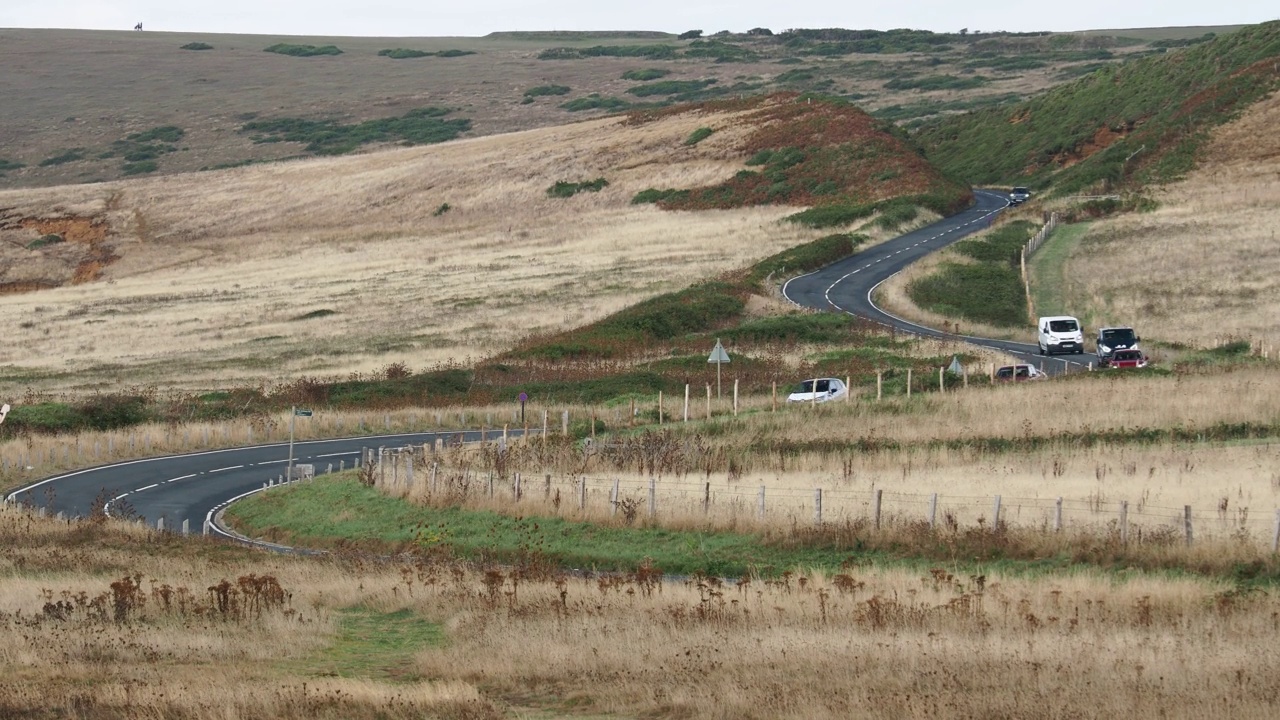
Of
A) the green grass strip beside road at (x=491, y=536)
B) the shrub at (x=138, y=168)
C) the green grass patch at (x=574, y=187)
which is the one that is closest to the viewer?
the green grass strip beside road at (x=491, y=536)

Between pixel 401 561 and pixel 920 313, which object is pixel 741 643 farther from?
pixel 920 313

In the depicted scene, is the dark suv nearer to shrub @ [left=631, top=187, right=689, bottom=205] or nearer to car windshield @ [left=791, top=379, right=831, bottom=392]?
car windshield @ [left=791, top=379, right=831, bottom=392]

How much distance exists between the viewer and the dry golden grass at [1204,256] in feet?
204

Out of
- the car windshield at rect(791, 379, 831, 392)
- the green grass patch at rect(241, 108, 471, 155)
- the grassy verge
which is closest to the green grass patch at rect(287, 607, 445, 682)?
the grassy verge

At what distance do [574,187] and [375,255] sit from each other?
23.2 meters

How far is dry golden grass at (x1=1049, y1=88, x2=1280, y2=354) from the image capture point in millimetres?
62031

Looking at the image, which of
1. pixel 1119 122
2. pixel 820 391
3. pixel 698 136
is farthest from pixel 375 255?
pixel 820 391

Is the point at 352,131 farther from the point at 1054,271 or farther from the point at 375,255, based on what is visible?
the point at 1054,271

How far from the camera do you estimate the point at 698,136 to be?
128 m

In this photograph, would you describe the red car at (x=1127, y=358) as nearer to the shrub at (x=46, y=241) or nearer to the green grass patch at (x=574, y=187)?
the green grass patch at (x=574, y=187)

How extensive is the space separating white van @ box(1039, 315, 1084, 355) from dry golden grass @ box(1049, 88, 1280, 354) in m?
3.77

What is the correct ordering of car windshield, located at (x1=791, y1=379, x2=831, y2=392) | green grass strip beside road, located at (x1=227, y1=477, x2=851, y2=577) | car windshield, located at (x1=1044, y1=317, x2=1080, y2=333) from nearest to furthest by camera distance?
1. green grass strip beside road, located at (x1=227, y1=477, x2=851, y2=577)
2. car windshield, located at (x1=791, y1=379, x2=831, y2=392)
3. car windshield, located at (x1=1044, y1=317, x2=1080, y2=333)

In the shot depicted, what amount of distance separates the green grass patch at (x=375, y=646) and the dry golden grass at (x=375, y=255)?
3891 cm

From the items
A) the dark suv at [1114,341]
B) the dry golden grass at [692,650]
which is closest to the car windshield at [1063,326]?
the dark suv at [1114,341]
